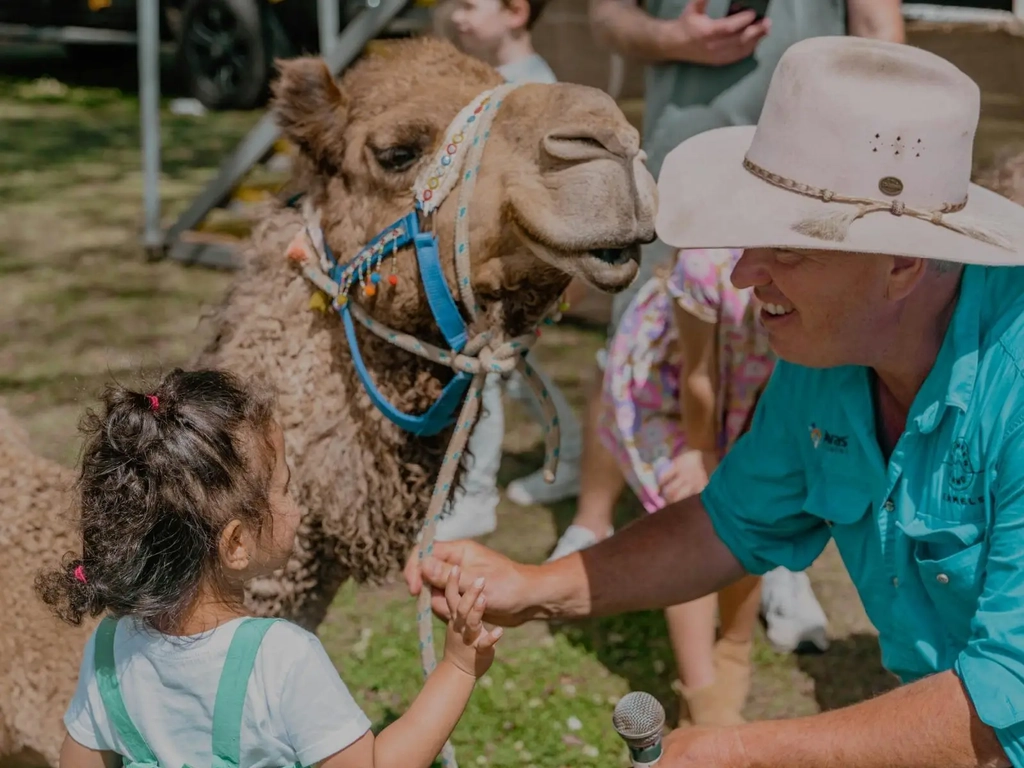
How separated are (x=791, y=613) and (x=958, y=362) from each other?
7.44 ft

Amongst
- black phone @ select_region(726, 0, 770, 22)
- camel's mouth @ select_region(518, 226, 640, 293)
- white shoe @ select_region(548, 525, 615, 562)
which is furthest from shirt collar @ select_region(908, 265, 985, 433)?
white shoe @ select_region(548, 525, 615, 562)

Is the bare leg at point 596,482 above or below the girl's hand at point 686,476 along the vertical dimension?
below

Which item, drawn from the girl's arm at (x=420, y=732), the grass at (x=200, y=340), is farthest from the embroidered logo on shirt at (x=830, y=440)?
the grass at (x=200, y=340)

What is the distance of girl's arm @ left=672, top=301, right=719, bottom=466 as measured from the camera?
140 inches

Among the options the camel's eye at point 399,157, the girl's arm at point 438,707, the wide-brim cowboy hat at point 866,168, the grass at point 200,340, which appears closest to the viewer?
the girl's arm at point 438,707

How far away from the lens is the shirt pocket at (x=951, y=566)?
7.66ft

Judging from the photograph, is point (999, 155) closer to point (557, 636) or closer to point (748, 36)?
point (748, 36)

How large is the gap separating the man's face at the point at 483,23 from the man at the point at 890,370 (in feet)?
7.60

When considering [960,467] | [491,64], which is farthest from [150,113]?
[960,467]

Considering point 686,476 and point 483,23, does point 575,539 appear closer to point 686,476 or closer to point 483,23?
point 686,476

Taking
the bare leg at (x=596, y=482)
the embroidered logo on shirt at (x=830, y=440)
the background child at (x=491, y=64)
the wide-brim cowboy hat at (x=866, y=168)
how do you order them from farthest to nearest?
1. the background child at (x=491, y=64)
2. the bare leg at (x=596, y=482)
3. the embroidered logo on shirt at (x=830, y=440)
4. the wide-brim cowboy hat at (x=866, y=168)

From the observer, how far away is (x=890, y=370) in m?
2.48

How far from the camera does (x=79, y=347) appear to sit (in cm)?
673

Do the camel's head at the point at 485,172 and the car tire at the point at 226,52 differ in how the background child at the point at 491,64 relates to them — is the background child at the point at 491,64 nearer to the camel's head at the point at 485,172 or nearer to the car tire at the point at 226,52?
the camel's head at the point at 485,172
